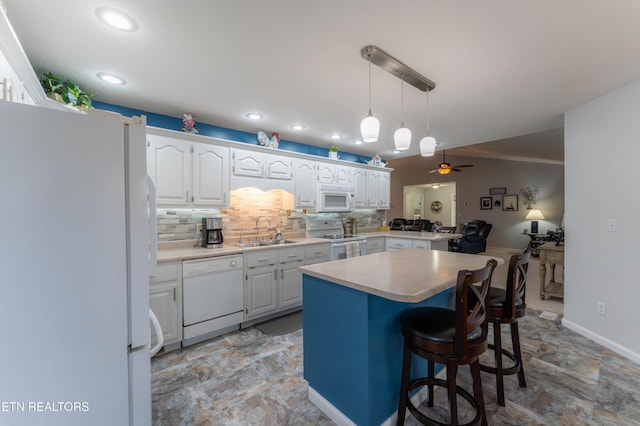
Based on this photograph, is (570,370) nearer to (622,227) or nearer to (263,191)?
(622,227)

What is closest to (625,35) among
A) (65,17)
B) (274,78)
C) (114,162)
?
(274,78)

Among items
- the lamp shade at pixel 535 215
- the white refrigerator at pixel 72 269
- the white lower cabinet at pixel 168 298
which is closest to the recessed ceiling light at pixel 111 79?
the white refrigerator at pixel 72 269

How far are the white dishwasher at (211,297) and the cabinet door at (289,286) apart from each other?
0.54 meters

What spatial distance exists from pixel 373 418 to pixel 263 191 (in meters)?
2.86

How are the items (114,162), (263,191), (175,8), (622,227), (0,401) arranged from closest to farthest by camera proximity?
(0,401) < (114,162) < (175,8) < (622,227) < (263,191)

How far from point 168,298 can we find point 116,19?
7.34ft

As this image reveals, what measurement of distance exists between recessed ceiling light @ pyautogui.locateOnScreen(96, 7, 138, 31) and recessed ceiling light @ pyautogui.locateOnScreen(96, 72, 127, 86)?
75cm

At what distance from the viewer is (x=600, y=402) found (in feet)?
6.25

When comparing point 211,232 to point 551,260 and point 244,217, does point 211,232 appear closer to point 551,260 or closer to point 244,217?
point 244,217

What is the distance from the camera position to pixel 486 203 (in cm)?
923

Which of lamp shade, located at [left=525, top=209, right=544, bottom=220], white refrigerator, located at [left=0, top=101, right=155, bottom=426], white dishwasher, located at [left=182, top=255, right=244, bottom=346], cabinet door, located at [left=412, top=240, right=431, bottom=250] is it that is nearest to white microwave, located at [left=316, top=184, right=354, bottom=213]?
cabinet door, located at [left=412, top=240, right=431, bottom=250]

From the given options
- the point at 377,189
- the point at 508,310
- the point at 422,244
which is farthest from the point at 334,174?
the point at 508,310

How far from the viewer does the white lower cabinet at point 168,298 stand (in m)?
2.52

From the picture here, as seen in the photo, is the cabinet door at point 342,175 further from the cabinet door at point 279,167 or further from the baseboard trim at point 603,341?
the baseboard trim at point 603,341
